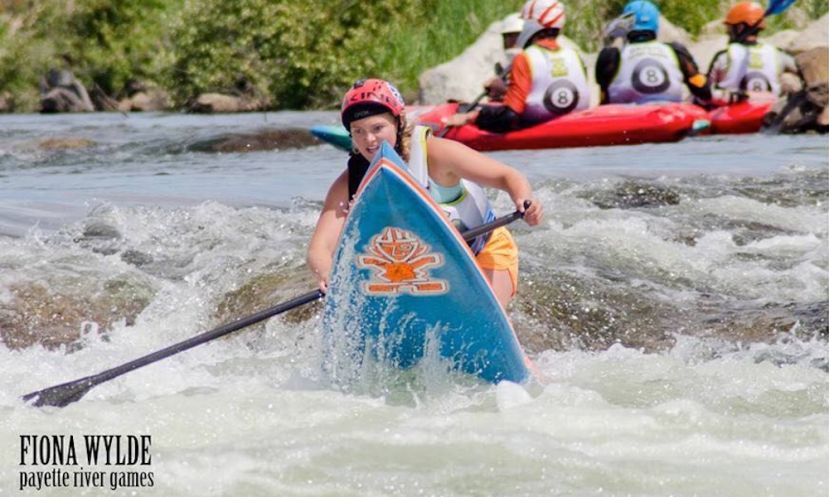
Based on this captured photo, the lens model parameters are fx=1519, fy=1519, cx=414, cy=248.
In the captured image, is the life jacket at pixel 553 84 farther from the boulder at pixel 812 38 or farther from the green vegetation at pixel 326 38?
the green vegetation at pixel 326 38

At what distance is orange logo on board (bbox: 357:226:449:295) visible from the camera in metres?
5.09

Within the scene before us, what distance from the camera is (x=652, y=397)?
5.37 meters

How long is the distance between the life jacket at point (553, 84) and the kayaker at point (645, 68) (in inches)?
25.2

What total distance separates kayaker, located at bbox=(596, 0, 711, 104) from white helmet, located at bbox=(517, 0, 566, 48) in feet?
3.96

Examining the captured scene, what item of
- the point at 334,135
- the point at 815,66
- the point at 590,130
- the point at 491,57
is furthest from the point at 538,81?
the point at 491,57

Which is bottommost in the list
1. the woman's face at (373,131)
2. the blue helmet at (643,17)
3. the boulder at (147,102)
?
the boulder at (147,102)

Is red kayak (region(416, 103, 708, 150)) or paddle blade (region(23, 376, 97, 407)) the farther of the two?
red kayak (region(416, 103, 708, 150))

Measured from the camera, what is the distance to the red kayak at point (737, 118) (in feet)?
48.5

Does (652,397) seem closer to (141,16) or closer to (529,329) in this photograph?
(529,329)

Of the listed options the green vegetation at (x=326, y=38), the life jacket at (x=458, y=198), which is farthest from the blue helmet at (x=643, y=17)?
the life jacket at (x=458, y=198)

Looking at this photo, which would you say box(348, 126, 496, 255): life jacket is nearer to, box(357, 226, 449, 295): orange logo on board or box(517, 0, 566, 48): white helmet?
box(357, 226, 449, 295): orange logo on board

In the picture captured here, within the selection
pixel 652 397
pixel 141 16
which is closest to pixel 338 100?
pixel 141 16

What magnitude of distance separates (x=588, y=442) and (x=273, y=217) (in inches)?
179

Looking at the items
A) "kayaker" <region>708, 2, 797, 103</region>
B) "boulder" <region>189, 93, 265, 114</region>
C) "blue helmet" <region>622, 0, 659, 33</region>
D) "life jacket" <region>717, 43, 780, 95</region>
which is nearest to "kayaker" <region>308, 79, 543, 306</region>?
"blue helmet" <region>622, 0, 659, 33</region>
